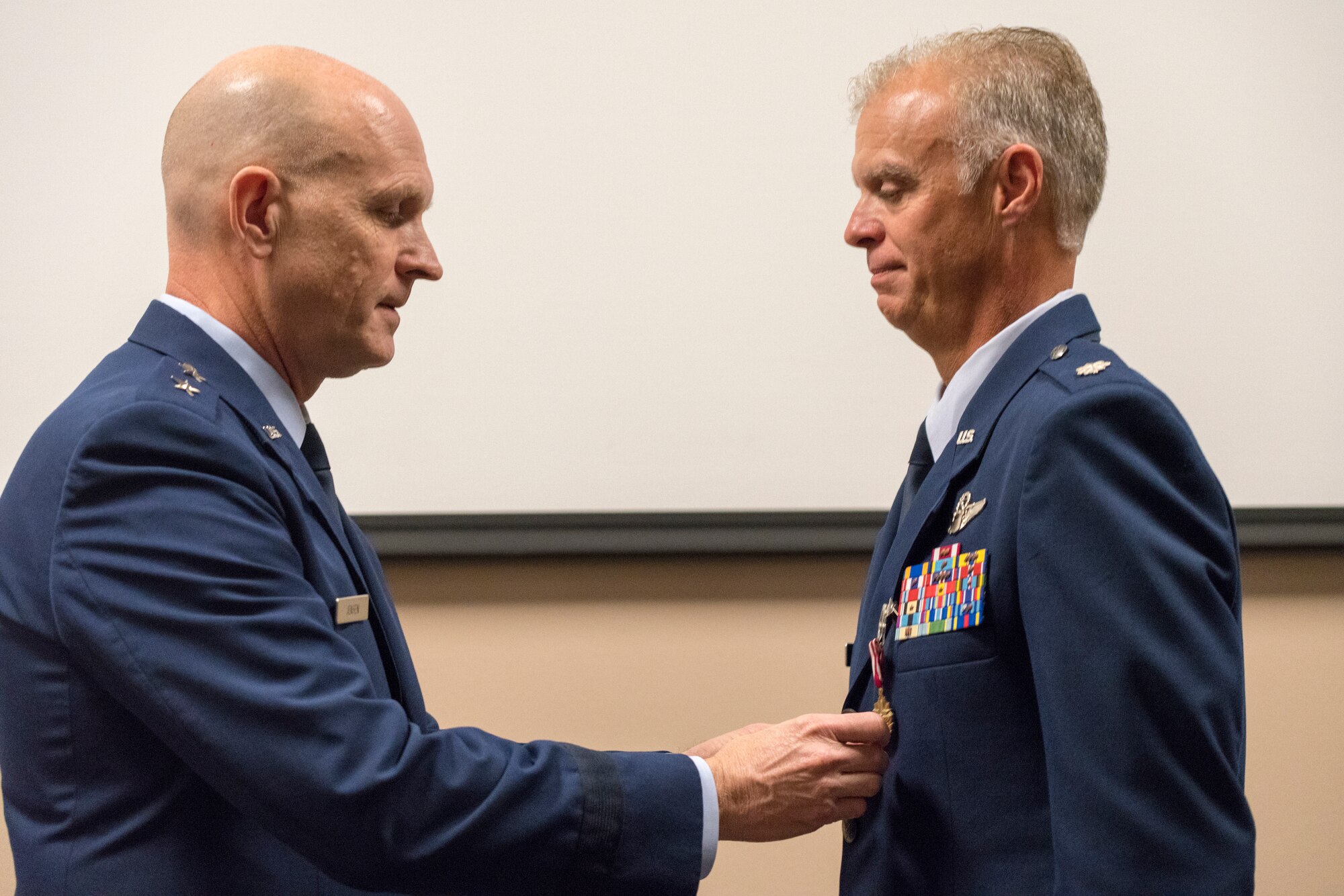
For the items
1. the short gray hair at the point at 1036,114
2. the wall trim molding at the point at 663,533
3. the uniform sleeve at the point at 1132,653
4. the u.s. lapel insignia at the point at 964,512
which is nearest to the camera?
the uniform sleeve at the point at 1132,653

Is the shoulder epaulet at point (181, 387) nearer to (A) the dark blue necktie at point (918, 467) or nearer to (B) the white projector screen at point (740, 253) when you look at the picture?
(A) the dark blue necktie at point (918, 467)

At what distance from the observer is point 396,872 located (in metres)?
1.24

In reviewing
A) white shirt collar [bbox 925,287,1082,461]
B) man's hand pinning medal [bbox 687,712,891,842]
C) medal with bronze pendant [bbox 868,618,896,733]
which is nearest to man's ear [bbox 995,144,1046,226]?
white shirt collar [bbox 925,287,1082,461]

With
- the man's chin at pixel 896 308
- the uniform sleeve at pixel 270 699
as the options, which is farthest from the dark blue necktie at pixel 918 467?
the uniform sleeve at pixel 270 699

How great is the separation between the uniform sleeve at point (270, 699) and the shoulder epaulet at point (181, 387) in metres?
0.03

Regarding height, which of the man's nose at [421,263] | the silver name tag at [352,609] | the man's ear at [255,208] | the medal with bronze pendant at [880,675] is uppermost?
the man's ear at [255,208]

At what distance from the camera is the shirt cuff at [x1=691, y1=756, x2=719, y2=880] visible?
1.34 meters

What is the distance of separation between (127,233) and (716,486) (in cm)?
133

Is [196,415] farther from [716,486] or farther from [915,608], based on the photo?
[716,486]

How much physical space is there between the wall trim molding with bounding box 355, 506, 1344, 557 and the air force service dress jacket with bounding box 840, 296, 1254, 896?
111cm

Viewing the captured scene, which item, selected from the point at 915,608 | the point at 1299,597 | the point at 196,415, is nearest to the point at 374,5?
the point at 196,415

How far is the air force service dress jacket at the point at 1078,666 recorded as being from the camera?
1100 millimetres

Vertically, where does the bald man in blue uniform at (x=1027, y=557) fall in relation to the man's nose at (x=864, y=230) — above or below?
below

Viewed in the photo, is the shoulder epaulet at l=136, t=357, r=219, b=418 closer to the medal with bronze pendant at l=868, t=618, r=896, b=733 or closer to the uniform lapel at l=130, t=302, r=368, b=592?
the uniform lapel at l=130, t=302, r=368, b=592
